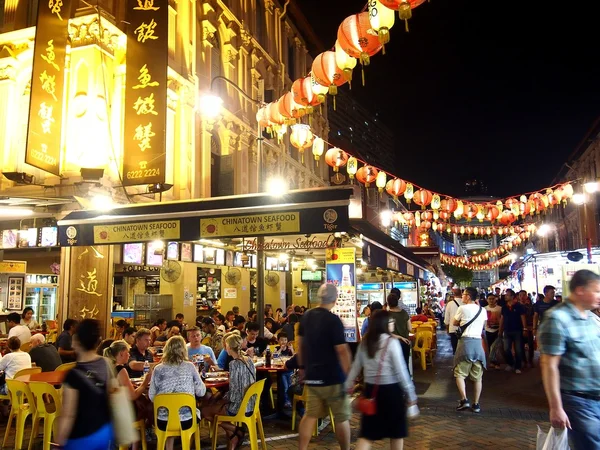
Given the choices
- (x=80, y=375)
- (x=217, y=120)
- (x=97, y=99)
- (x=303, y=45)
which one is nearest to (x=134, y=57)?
(x=97, y=99)

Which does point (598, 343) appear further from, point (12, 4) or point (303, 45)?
point (303, 45)

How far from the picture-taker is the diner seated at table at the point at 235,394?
23.4ft

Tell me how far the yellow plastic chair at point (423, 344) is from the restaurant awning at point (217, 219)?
774 cm

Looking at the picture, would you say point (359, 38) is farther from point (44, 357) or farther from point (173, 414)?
point (44, 357)

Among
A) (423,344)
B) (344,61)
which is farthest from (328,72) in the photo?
(423,344)

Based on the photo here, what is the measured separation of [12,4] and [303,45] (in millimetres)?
19961

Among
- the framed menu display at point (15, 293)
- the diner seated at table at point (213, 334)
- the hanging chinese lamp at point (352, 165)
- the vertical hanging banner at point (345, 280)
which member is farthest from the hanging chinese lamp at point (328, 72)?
the framed menu display at point (15, 293)

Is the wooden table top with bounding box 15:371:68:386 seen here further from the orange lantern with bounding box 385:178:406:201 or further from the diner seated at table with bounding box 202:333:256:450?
the orange lantern with bounding box 385:178:406:201

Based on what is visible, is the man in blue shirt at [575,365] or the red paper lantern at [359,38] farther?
the red paper lantern at [359,38]

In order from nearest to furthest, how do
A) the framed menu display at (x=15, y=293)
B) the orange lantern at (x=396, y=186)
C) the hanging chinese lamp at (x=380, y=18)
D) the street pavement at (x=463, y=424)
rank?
the street pavement at (x=463, y=424)
the hanging chinese lamp at (x=380, y=18)
the orange lantern at (x=396, y=186)
the framed menu display at (x=15, y=293)

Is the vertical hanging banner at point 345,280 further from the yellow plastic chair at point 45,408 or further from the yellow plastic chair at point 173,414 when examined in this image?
the yellow plastic chair at point 45,408

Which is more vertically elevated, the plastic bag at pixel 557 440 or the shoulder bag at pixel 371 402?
the shoulder bag at pixel 371 402

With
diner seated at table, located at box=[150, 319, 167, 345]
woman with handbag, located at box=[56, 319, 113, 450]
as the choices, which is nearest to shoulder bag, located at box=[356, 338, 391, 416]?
woman with handbag, located at box=[56, 319, 113, 450]

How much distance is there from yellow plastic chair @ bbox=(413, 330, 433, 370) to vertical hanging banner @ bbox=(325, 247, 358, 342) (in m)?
3.37
